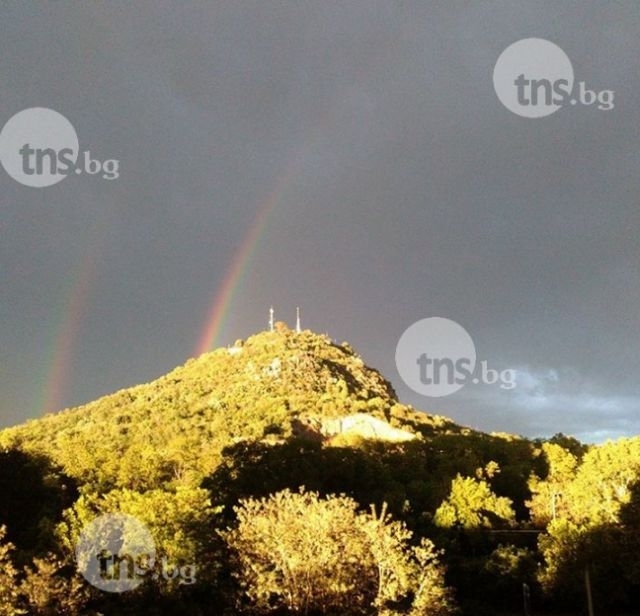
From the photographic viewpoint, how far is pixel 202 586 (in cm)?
3341

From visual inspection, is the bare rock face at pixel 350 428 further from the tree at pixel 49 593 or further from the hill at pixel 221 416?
the tree at pixel 49 593

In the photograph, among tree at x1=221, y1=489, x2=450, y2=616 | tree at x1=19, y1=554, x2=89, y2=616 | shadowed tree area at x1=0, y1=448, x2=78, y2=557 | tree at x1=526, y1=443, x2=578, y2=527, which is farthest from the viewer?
tree at x1=526, y1=443, x2=578, y2=527

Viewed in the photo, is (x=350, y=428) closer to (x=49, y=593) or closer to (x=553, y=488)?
(x=553, y=488)

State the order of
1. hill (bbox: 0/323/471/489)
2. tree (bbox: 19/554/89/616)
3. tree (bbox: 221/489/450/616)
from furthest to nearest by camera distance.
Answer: hill (bbox: 0/323/471/489) → tree (bbox: 221/489/450/616) → tree (bbox: 19/554/89/616)

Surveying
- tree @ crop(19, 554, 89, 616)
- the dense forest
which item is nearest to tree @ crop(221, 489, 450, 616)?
the dense forest

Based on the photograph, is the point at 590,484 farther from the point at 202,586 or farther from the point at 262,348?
the point at 262,348

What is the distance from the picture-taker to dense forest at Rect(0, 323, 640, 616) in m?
27.7

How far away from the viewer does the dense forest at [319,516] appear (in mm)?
27656

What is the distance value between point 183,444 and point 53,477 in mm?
25458

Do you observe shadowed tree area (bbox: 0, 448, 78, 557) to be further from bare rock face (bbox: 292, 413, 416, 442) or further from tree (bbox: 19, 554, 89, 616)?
bare rock face (bbox: 292, 413, 416, 442)

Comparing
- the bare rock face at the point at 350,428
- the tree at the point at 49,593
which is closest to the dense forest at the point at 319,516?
the tree at the point at 49,593

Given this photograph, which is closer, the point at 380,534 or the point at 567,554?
the point at 380,534

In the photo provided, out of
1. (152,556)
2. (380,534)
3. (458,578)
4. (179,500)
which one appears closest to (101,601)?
(152,556)

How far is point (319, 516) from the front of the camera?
2788 centimetres
